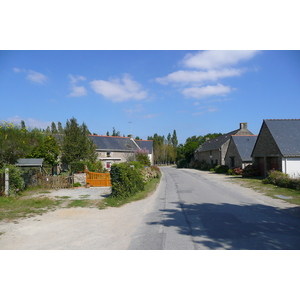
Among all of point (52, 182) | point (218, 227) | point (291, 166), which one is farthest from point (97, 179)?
point (291, 166)

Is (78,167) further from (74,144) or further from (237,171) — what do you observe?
(237,171)

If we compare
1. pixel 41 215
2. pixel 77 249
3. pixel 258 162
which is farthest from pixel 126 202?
pixel 258 162

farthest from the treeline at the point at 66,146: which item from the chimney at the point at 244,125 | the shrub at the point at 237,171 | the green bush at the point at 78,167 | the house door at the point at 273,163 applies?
the chimney at the point at 244,125

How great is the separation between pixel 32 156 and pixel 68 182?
7.97 meters

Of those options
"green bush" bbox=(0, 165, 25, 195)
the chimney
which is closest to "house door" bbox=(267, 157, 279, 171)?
"green bush" bbox=(0, 165, 25, 195)

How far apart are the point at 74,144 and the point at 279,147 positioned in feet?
61.8

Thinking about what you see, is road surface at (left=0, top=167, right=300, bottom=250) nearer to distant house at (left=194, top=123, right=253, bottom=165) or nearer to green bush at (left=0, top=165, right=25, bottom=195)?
green bush at (left=0, top=165, right=25, bottom=195)

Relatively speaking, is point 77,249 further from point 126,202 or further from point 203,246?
point 126,202

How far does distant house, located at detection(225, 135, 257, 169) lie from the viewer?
32.6m

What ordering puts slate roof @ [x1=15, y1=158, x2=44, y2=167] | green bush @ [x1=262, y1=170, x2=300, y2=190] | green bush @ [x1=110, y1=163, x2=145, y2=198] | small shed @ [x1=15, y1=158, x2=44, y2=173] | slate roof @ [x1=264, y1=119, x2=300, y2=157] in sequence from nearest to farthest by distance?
green bush @ [x1=110, y1=163, x2=145, y2=198] → green bush @ [x1=262, y1=170, x2=300, y2=190] → small shed @ [x1=15, y1=158, x2=44, y2=173] → slate roof @ [x1=15, y1=158, x2=44, y2=167] → slate roof @ [x1=264, y1=119, x2=300, y2=157]

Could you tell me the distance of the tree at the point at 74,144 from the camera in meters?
25.5

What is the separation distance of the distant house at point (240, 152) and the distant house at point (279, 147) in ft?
19.6

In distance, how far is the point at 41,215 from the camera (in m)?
9.20

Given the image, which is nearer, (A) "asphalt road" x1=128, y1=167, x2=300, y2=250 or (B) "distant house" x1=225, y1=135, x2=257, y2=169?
(A) "asphalt road" x1=128, y1=167, x2=300, y2=250
